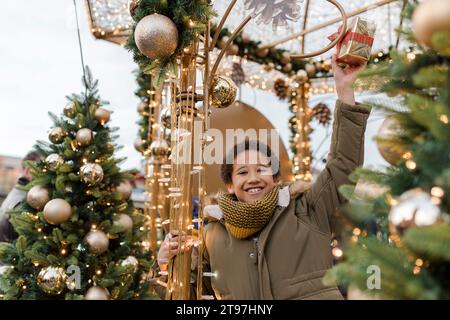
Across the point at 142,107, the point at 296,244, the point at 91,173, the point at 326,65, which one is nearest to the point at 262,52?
the point at 326,65

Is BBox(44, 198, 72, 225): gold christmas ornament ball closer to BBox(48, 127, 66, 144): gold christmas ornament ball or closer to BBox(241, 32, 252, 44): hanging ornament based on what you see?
BBox(48, 127, 66, 144): gold christmas ornament ball

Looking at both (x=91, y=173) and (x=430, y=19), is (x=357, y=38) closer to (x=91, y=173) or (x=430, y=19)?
(x=430, y=19)

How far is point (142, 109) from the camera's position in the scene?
351cm

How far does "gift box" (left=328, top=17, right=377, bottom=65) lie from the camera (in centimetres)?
124

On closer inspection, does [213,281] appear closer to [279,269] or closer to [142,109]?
[279,269]

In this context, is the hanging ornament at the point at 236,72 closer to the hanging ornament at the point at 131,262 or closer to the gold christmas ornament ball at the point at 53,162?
the gold christmas ornament ball at the point at 53,162

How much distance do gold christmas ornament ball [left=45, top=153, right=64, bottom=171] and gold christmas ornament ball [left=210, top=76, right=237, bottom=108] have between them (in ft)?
2.21

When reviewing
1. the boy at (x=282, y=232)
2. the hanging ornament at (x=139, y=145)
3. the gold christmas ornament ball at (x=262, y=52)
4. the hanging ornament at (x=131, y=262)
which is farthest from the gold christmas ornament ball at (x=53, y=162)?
the gold christmas ornament ball at (x=262, y=52)

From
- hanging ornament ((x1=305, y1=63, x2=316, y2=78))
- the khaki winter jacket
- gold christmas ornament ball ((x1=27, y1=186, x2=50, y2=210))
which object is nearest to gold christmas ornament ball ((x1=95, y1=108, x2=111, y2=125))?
gold christmas ornament ball ((x1=27, y1=186, x2=50, y2=210))

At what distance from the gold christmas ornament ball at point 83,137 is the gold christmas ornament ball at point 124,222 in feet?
1.10

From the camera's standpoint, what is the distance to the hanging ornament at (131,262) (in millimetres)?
1717

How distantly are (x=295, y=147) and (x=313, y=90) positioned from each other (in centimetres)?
63

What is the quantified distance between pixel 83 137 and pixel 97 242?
462mm
